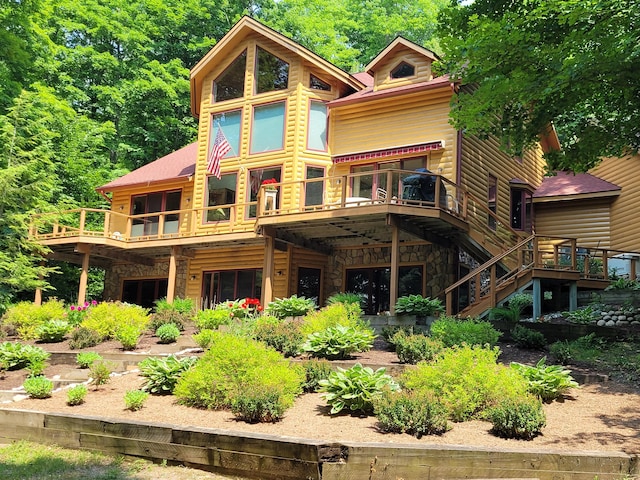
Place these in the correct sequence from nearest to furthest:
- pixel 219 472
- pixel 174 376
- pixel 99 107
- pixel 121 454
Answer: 1. pixel 219 472
2. pixel 121 454
3. pixel 174 376
4. pixel 99 107

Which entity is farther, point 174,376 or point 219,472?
point 174,376

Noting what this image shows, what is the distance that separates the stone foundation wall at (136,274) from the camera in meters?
23.4

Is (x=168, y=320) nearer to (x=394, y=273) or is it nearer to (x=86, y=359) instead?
(x=86, y=359)

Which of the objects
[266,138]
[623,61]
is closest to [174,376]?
[623,61]

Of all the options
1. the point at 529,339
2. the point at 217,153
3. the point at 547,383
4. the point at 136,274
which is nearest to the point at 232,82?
the point at 217,153

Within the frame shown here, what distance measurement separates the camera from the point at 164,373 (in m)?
9.39

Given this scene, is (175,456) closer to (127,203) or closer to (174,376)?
(174,376)

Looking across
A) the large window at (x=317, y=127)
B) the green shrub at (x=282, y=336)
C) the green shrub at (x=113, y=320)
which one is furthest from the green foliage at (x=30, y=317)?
the large window at (x=317, y=127)

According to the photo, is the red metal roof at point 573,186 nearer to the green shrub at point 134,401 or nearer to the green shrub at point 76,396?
the green shrub at point 134,401

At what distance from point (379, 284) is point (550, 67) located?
32.7ft

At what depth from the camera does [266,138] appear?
848 inches

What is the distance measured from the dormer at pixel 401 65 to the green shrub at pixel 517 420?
14.9 m

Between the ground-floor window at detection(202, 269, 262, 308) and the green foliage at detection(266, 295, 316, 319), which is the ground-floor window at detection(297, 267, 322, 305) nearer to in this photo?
the ground-floor window at detection(202, 269, 262, 308)

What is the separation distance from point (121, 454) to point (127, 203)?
772 inches
